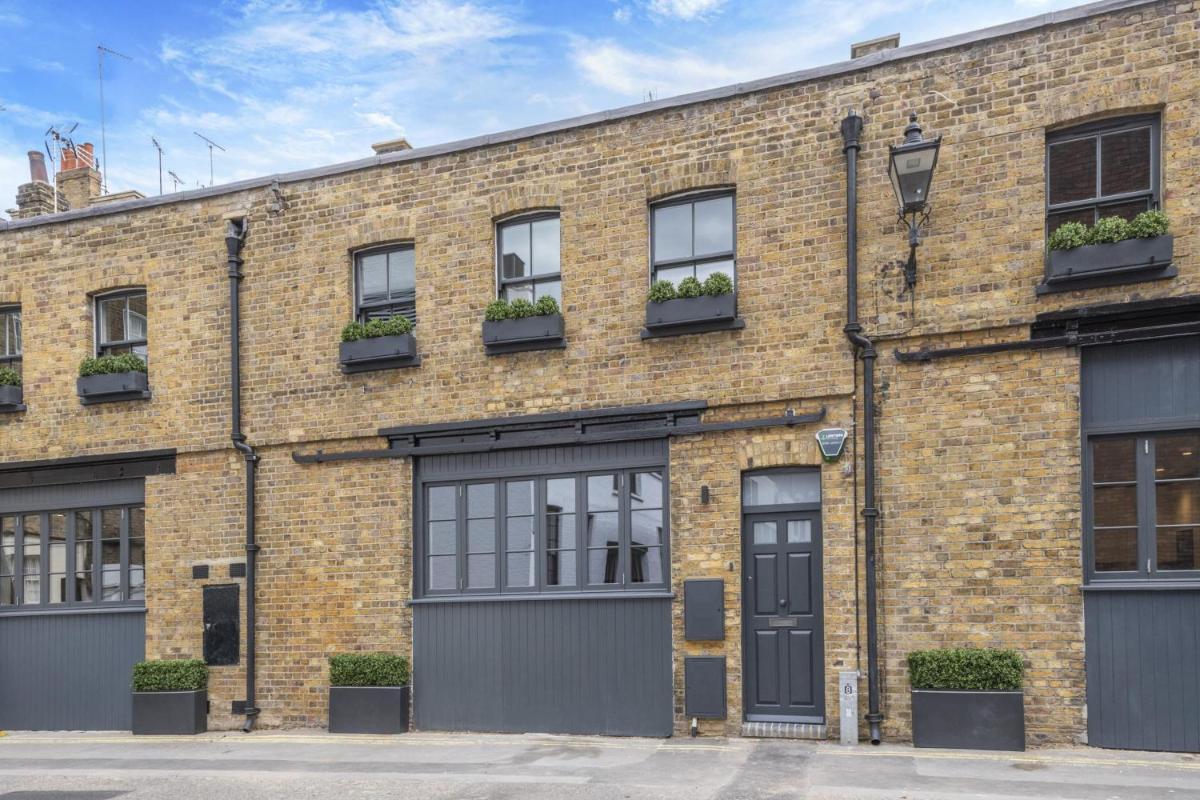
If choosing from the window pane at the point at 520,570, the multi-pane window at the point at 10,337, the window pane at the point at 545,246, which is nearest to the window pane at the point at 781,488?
the window pane at the point at 520,570

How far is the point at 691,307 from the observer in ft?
34.8

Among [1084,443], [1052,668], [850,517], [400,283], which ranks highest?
[400,283]

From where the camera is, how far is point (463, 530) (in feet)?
38.3

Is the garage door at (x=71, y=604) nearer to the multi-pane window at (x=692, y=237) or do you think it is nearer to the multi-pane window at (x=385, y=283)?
the multi-pane window at (x=385, y=283)

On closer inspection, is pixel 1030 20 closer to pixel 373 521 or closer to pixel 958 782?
pixel 958 782

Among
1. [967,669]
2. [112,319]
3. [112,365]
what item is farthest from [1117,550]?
[112,319]

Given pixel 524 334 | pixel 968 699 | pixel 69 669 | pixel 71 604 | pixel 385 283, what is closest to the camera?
pixel 968 699

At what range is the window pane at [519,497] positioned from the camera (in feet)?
37.5

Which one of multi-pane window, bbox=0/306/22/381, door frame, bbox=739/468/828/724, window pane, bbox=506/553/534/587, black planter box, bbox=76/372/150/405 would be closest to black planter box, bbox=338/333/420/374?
window pane, bbox=506/553/534/587

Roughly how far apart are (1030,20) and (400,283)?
7391mm

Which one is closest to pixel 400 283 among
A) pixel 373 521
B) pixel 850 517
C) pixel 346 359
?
pixel 346 359

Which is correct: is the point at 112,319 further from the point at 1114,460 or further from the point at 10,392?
the point at 1114,460

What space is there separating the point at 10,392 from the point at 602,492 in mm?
8530

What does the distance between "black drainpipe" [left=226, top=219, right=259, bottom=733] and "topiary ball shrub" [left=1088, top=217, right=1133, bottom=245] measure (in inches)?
379
